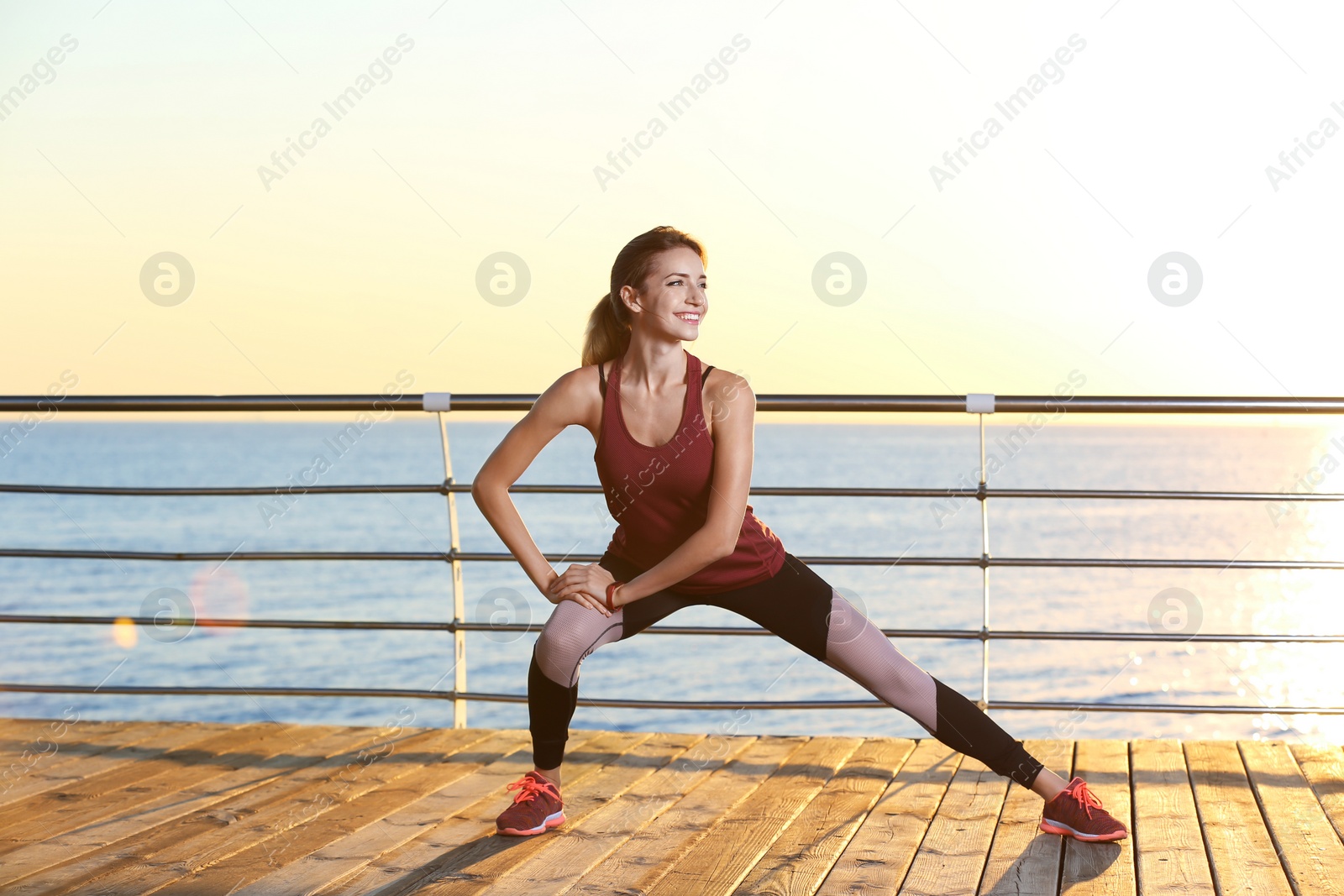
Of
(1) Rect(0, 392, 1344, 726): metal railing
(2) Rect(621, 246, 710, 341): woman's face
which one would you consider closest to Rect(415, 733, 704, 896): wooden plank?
(1) Rect(0, 392, 1344, 726): metal railing

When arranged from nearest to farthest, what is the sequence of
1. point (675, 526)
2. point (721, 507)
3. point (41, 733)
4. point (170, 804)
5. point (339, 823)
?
point (721, 507) < point (675, 526) < point (339, 823) < point (170, 804) < point (41, 733)

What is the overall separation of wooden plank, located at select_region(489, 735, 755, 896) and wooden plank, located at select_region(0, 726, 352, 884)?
94 centimetres

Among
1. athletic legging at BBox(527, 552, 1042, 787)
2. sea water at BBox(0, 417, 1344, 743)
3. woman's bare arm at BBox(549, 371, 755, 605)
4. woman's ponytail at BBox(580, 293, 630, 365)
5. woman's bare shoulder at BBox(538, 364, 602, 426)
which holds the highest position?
woman's ponytail at BBox(580, 293, 630, 365)

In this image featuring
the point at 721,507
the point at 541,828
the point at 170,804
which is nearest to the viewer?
the point at 721,507

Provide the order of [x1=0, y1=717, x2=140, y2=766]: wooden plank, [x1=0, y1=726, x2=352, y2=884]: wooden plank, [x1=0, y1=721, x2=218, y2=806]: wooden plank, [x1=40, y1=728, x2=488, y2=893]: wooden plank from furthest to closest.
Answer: [x1=0, y1=717, x2=140, y2=766]: wooden plank, [x1=0, y1=721, x2=218, y2=806]: wooden plank, [x1=0, y1=726, x2=352, y2=884]: wooden plank, [x1=40, y1=728, x2=488, y2=893]: wooden plank

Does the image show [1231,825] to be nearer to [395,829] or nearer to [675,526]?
[675,526]

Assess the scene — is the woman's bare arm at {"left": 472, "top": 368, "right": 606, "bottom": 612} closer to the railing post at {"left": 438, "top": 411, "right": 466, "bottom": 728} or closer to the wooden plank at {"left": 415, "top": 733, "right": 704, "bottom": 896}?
the wooden plank at {"left": 415, "top": 733, "right": 704, "bottom": 896}

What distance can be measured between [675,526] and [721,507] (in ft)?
0.48

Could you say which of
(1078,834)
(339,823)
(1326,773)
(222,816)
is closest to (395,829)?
(339,823)

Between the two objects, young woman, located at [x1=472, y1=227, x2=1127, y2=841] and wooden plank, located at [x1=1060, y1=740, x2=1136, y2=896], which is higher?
young woman, located at [x1=472, y1=227, x2=1127, y2=841]

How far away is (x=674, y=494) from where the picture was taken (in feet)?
7.66

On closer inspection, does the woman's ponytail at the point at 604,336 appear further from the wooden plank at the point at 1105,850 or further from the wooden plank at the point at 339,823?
the wooden plank at the point at 1105,850

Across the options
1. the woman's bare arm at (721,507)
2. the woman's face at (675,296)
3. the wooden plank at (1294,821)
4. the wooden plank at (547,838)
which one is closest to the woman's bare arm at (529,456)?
the woman's bare arm at (721,507)

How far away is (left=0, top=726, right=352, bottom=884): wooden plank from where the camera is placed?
2330 mm
